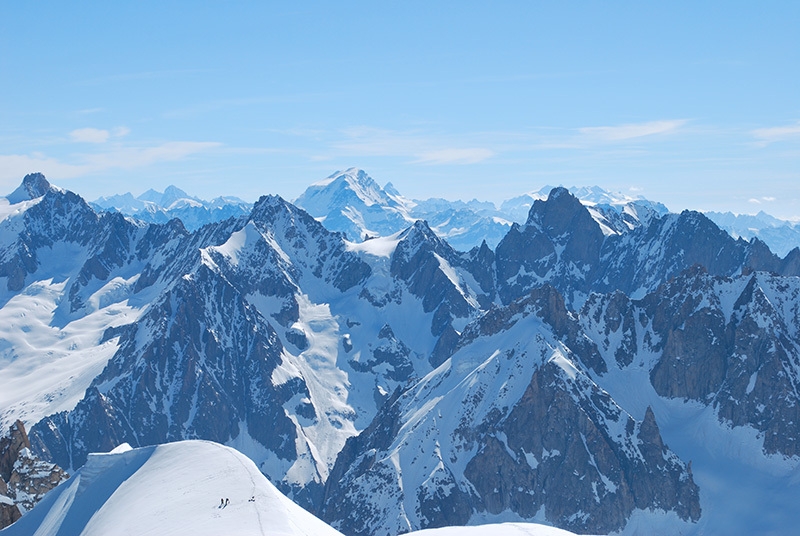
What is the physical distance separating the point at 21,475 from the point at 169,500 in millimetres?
50661

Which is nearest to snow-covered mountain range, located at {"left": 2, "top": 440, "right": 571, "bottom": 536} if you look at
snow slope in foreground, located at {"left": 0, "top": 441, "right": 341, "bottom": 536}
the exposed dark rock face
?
snow slope in foreground, located at {"left": 0, "top": 441, "right": 341, "bottom": 536}

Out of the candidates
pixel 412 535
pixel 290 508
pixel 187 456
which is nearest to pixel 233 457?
pixel 187 456

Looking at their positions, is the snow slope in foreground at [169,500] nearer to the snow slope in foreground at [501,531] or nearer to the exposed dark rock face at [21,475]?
the exposed dark rock face at [21,475]

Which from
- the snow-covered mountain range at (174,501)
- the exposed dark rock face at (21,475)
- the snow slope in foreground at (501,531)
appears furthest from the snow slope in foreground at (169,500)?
the snow slope in foreground at (501,531)

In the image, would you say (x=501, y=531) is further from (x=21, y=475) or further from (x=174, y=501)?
(x=21, y=475)

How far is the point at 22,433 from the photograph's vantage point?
16238cm

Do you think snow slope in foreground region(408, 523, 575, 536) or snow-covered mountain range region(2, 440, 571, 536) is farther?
snow slope in foreground region(408, 523, 575, 536)

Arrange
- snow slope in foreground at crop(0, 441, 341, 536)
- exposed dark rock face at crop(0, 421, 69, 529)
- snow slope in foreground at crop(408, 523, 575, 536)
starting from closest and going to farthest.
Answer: snow slope in foreground at crop(0, 441, 341, 536) < snow slope in foreground at crop(408, 523, 575, 536) < exposed dark rock face at crop(0, 421, 69, 529)

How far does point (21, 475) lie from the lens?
520ft

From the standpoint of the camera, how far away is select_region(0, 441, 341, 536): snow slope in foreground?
108 metres

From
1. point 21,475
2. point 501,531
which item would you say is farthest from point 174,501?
point 21,475

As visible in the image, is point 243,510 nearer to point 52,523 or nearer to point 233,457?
point 233,457

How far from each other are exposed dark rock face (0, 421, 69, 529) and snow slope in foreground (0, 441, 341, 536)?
7.29 meters

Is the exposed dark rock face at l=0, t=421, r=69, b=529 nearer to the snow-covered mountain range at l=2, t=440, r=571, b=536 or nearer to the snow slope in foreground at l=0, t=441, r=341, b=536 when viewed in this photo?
the snow-covered mountain range at l=2, t=440, r=571, b=536
